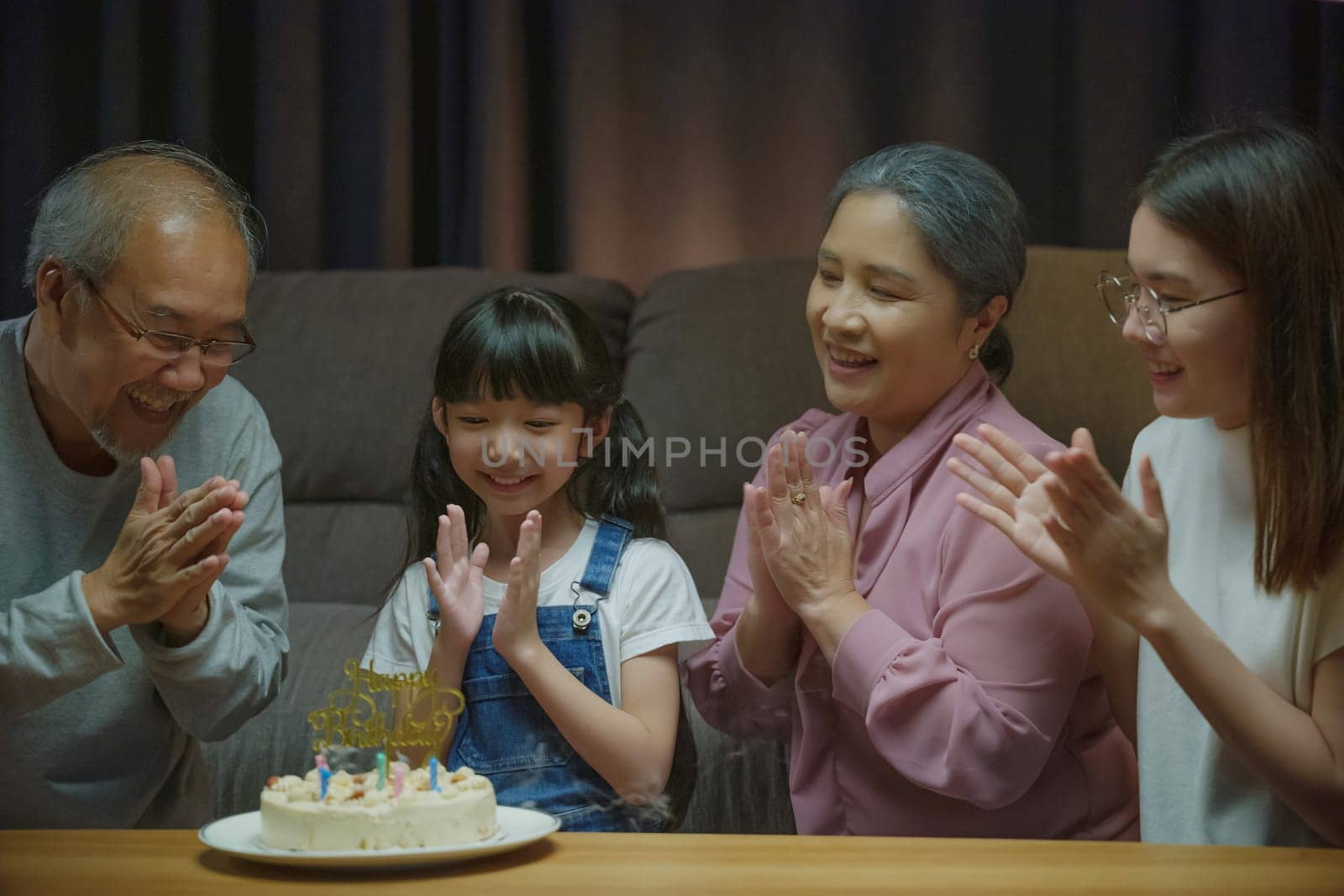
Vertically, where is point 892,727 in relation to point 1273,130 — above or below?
below

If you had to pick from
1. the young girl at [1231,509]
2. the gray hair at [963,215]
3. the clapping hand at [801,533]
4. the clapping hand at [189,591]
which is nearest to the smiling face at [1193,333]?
the young girl at [1231,509]

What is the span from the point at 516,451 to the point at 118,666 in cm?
39

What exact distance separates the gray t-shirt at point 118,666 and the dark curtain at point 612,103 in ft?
0.53

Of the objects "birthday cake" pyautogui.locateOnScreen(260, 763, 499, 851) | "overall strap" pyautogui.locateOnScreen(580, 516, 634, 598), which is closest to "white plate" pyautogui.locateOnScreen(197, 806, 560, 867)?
"birthday cake" pyautogui.locateOnScreen(260, 763, 499, 851)

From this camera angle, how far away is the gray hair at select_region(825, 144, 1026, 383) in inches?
47.6

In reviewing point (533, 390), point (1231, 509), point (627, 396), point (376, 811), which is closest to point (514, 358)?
point (533, 390)

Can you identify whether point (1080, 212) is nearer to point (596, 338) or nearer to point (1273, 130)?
point (1273, 130)

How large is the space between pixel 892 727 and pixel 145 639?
25.7 inches

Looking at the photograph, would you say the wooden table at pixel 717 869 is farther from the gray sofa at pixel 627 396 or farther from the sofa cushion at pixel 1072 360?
the sofa cushion at pixel 1072 360

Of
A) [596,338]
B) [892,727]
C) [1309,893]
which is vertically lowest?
[1309,893]

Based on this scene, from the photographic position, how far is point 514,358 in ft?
3.93

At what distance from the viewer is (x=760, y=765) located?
4.18 feet

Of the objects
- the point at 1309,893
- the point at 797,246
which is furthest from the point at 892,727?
the point at 797,246

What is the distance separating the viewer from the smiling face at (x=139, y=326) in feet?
3.84
